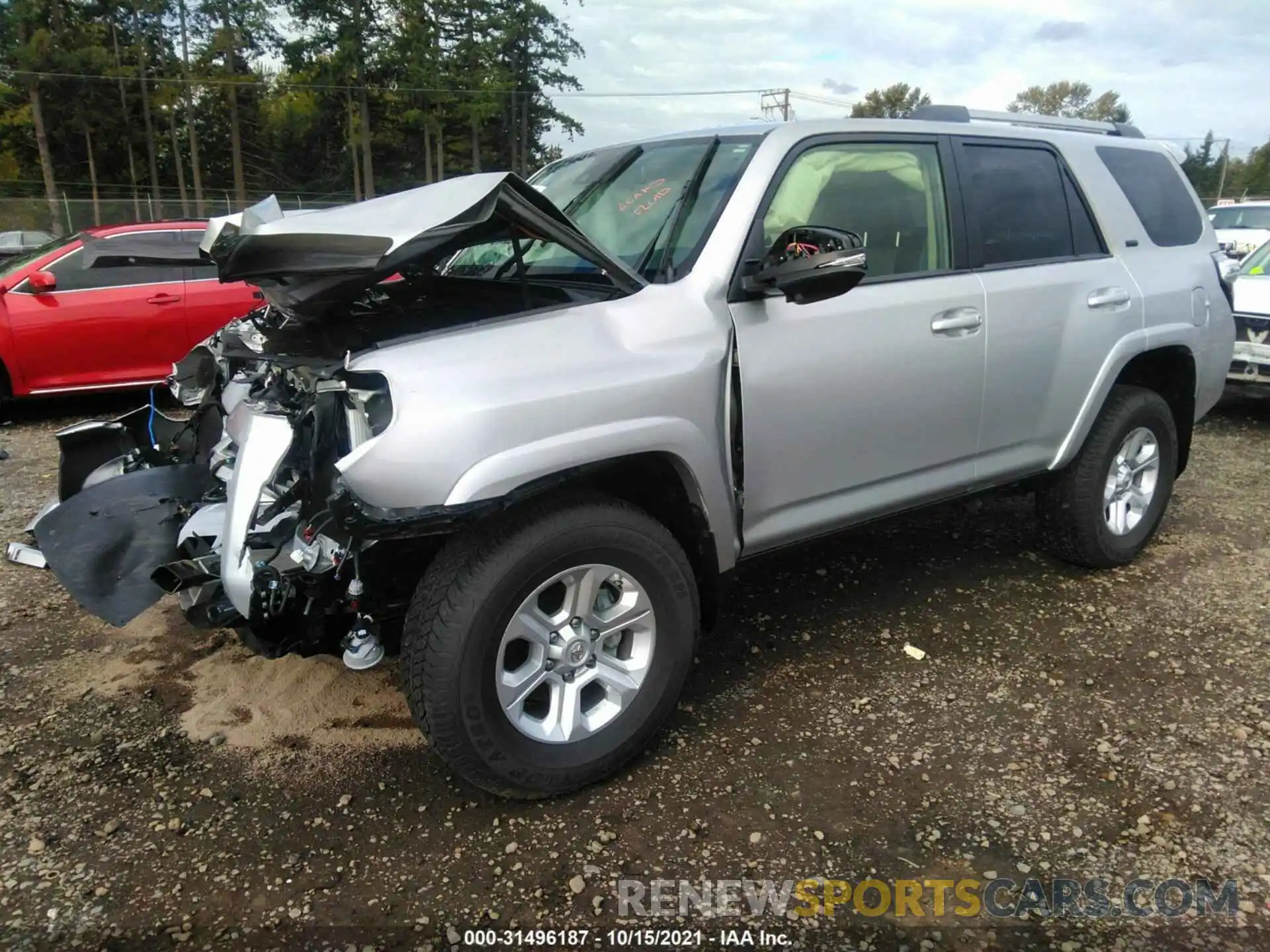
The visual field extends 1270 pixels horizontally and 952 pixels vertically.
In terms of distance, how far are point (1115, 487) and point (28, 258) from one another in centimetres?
825

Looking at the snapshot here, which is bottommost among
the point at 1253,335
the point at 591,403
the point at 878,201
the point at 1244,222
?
the point at 1253,335

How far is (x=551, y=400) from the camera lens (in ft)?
7.66

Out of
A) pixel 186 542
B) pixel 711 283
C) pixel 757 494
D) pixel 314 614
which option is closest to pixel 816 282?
pixel 711 283

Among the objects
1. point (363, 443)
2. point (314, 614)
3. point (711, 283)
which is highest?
point (711, 283)

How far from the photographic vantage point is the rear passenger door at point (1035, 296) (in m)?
3.48

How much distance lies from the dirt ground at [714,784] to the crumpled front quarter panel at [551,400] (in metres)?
0.81

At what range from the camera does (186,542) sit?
2684mm

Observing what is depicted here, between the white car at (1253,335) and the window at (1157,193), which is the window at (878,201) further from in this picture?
the white car at (1253,335)

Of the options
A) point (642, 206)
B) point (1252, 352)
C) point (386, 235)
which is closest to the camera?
point (386, 235)

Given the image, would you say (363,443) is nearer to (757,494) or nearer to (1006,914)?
(757,494)

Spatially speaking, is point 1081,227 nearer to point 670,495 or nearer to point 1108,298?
point 1108,298

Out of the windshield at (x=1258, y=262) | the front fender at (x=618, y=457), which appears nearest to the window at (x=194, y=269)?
the front fender at (x=618, y=457)

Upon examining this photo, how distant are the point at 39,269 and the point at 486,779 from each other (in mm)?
6909

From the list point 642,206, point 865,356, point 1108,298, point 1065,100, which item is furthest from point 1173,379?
point 1065,100
